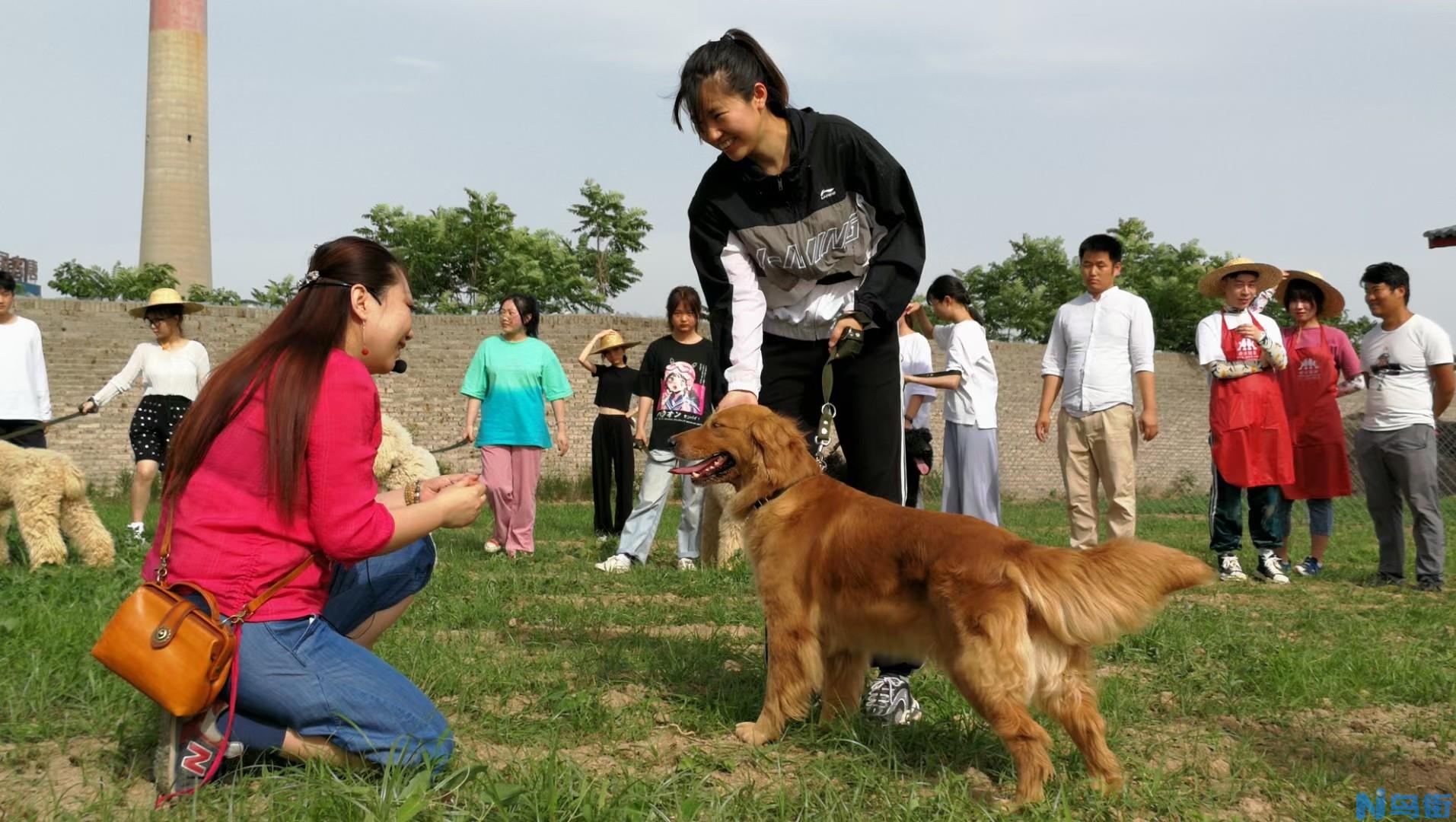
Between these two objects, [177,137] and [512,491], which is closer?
[512,491]

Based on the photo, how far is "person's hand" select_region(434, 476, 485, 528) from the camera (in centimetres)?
295

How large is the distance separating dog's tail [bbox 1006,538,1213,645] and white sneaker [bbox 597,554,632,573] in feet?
15.7

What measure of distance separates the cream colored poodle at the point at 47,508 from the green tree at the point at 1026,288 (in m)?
33.6

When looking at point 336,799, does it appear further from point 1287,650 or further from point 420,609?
point 1287,650

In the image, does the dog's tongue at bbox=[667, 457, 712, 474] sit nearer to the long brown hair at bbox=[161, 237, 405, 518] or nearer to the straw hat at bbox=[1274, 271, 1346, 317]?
the long brown hair at bbox=[161, 237, 405, 518]

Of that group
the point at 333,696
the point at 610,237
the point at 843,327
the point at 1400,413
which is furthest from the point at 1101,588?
the point at 610,237

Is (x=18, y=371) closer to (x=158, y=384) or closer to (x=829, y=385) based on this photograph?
(x=158, y=384)

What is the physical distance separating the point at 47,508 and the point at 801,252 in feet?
19.2

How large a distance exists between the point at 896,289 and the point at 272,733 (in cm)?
243

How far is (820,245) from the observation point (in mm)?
3867

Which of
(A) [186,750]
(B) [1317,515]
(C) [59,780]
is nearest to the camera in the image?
(A) [186,750]

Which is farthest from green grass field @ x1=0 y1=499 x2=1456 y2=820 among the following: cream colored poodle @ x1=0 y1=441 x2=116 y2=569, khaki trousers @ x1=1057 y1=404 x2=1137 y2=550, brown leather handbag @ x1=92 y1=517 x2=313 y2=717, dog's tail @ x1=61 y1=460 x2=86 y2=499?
khaki trousers @ x1=1057 y1=404 x2=1137 y2=550

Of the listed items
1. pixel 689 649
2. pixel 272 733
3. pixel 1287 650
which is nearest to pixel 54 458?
pixel 689 649

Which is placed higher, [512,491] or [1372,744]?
[512,491]
